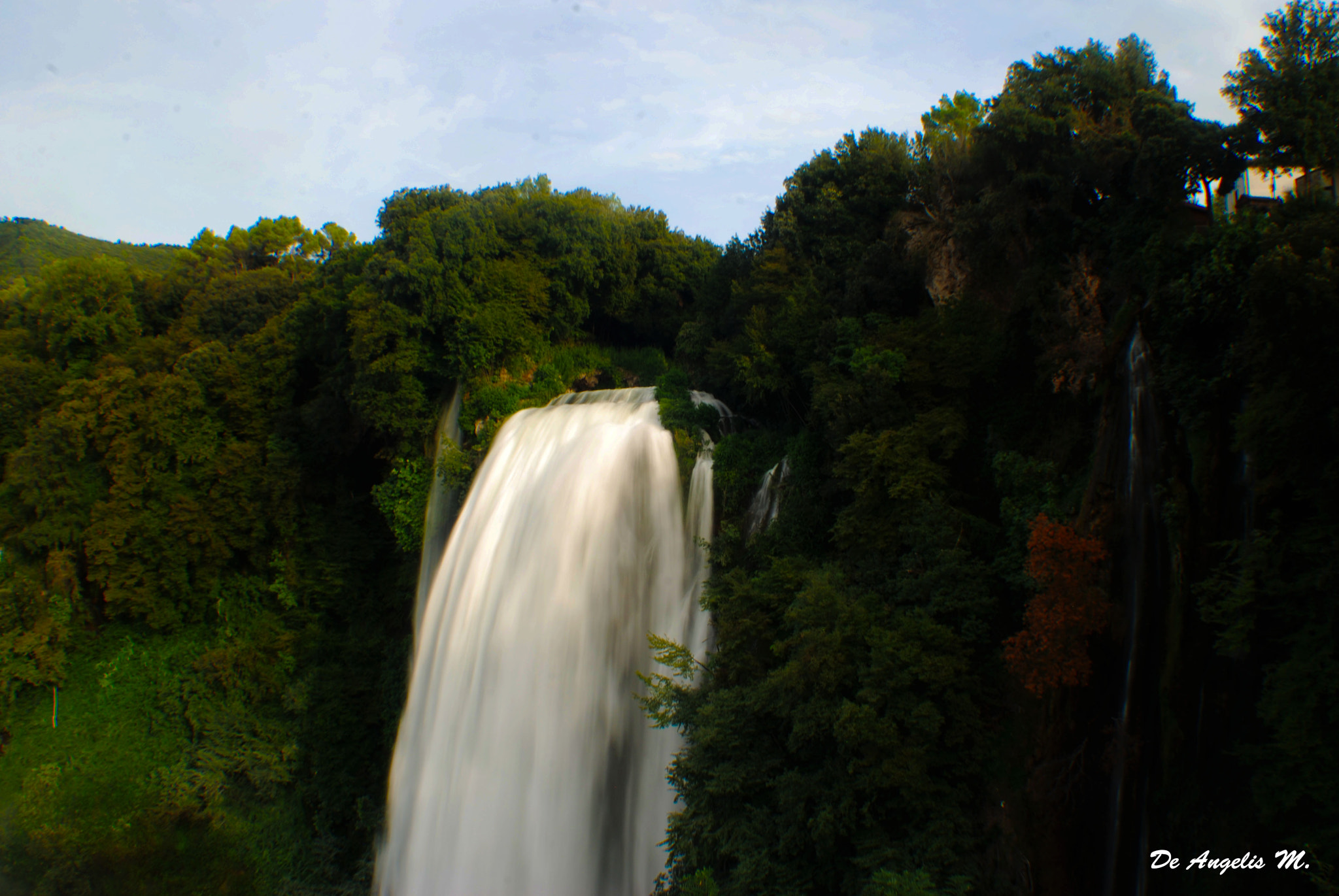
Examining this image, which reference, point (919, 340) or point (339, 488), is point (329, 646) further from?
point (919, 340)

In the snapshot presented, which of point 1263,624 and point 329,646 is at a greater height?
point 1263,624

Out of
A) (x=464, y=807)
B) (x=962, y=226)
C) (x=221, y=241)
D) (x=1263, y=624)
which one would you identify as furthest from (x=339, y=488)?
(x=1263, y=624)

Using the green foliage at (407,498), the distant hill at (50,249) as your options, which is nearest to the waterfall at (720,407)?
the green foliage at (407,498)

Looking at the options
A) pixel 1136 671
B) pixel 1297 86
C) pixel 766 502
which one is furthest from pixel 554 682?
pixel 1297 86

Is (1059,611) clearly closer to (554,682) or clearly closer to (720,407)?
(554,682)

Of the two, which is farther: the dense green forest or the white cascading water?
the white cascading water

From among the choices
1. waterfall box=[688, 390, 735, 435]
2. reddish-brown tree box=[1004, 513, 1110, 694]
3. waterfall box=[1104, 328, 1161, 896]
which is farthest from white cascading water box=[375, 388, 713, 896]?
waterfall box=[1104, 328, 1161, 896]

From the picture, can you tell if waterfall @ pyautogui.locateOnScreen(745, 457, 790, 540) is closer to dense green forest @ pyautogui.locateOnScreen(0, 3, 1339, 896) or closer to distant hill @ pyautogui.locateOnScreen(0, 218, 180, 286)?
dense green forest @ pyautogui.locateOnScreen(0, 3, 1339, 896)
